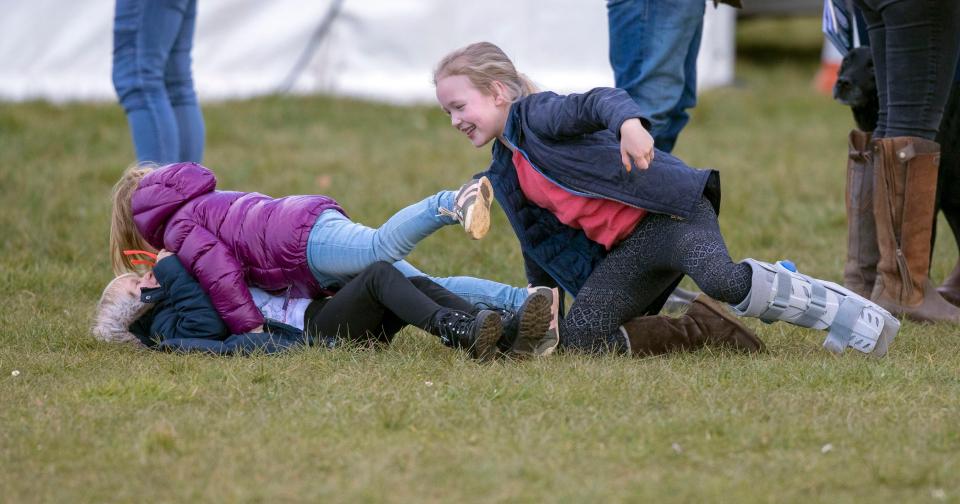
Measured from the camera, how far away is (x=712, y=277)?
137 inches

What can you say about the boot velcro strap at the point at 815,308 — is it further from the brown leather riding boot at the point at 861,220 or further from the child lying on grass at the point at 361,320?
the brown leather riding boot at the point at 861,220

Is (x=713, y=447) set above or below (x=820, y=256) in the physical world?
above

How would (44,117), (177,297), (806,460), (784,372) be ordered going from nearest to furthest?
(806,460) < (784,372) < (177,297) < (44,117)

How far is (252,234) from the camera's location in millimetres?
3781

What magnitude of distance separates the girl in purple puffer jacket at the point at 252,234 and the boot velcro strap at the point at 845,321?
1.02 meters

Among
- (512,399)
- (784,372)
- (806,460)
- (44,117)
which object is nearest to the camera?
(806,460)

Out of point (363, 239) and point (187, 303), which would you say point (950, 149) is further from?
point (187, 303)

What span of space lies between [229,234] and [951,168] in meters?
2.56

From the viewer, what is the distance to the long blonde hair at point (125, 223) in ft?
13.0

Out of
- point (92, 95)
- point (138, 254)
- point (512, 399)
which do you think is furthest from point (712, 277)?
point (92, 95)

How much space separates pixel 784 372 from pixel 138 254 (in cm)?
212

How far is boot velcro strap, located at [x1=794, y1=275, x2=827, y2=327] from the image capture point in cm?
349

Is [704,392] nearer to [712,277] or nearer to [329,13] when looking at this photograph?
[712,277]

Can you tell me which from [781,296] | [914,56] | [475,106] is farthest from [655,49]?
[781,296]
